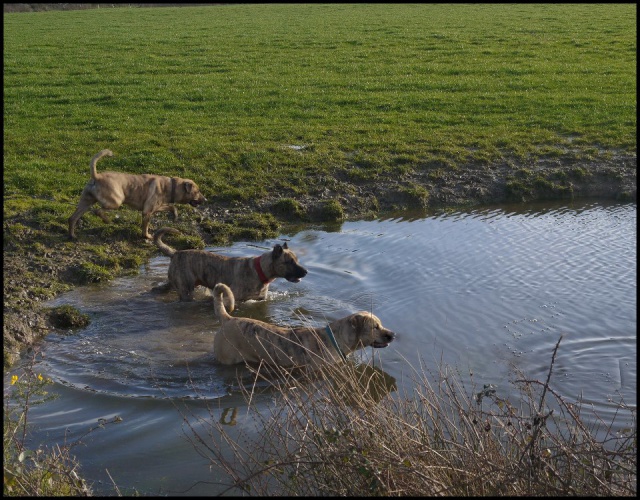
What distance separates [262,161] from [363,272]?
4855 mm

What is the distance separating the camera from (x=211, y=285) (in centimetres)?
1051

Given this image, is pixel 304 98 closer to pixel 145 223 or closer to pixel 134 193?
pixel 134 193

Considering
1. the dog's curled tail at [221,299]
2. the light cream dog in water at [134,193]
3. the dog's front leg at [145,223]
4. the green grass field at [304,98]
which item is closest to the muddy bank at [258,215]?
the dog's front leg at [145,223]

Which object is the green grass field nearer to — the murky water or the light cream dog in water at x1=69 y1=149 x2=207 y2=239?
the light cream dog in water at x1=69 y1=149 x2=207 y2=239

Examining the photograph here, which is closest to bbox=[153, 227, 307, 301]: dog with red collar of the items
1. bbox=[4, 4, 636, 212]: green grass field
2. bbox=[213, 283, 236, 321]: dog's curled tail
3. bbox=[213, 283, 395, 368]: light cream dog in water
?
bbox=[213, 283, 236, 321]: dog's curled tail

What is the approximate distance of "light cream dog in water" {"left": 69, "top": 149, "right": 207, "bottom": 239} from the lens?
12.1m

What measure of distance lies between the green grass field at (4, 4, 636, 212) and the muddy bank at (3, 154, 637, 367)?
0.46m

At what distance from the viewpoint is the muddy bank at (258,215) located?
10278mm

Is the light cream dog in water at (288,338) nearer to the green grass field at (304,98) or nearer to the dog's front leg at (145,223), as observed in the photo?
the dog's front leg at (145,223)

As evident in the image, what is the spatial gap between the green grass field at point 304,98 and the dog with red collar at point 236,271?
355cm

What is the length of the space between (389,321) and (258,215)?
4.45m

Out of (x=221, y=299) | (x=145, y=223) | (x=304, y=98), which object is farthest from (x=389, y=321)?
(x=304, y=98)

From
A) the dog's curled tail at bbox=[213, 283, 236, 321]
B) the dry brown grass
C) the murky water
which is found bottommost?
the murky water

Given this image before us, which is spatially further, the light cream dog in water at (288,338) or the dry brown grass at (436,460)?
the light cream dog in water at (288,338)
